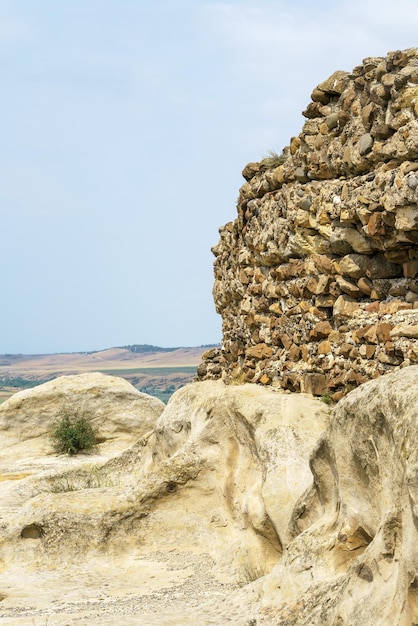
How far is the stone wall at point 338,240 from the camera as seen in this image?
23.6 feet

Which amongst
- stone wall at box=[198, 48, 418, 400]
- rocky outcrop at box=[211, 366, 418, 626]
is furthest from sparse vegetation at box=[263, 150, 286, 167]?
rocky outcrop at box=[211, 366, 418, 626]

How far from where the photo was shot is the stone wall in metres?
7.19

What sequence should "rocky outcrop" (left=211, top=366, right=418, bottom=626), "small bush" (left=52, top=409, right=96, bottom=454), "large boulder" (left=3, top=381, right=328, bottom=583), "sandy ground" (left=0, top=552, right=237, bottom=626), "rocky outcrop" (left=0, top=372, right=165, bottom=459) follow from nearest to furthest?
"rocky outcrop" (left=211, top=366, right=418, bottom=626)
"sandy ground" (left=0, top=552, right=237, bottom=626)
"large boulder" (left=3, top=381, right=328, bottom=583)
"small bush" (left=52, top=409, right=96, bottom=454)
"rocky outcrop" (left=0, top=372, right=165, bottom=459)

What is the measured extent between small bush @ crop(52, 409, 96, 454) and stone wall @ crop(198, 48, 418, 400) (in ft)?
24.2

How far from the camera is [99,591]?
7.95 meters

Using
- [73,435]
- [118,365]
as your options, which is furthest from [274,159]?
[118,365]

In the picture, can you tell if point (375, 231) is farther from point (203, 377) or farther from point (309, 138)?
point (203, 377)

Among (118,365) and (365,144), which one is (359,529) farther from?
(118,365)

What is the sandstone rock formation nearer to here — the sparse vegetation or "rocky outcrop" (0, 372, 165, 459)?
the sparse vegetation

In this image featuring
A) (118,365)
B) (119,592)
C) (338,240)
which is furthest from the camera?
(118,365)

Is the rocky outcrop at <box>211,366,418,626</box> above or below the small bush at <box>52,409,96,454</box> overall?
above

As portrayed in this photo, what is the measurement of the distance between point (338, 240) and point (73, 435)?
1040 cm

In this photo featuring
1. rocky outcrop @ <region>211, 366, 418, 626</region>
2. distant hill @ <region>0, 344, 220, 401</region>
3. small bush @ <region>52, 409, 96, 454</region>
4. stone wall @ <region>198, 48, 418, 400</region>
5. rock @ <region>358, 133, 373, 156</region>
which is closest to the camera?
rocky outcrop @ <region>211, 366, 418, 626</region>

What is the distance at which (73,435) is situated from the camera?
1700 cm
